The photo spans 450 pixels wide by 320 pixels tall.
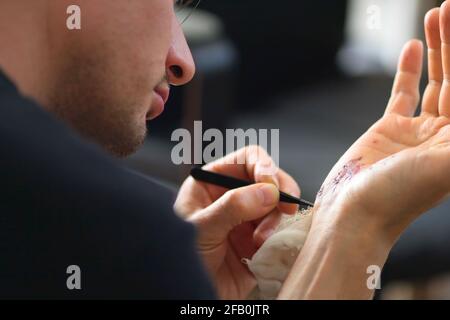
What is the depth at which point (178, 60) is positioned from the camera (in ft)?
2.74

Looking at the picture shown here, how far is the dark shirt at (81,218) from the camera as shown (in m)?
0.60

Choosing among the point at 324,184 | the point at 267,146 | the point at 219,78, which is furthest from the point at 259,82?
the point at 324,184

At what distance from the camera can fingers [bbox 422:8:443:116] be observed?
82cm

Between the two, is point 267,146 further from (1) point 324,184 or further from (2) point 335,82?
(2) point 335,82

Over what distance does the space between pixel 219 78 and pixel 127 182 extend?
140 cm

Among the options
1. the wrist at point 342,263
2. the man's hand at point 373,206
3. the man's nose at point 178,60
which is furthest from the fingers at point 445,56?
the man's nose at point 178,60

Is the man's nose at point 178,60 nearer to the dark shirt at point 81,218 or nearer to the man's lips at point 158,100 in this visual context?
the man's lips at point 158,100

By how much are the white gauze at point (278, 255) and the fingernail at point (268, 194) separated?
32 mm

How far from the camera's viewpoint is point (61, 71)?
2.41 ft

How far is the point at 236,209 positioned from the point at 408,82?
256 mm

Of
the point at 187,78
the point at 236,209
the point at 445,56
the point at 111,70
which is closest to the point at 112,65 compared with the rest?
the point at 111,70

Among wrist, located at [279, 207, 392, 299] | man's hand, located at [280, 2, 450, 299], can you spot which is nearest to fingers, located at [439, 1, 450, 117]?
man's hand, located at [280, 2, 450, 299]

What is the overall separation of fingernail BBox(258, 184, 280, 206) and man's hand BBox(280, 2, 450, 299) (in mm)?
68
